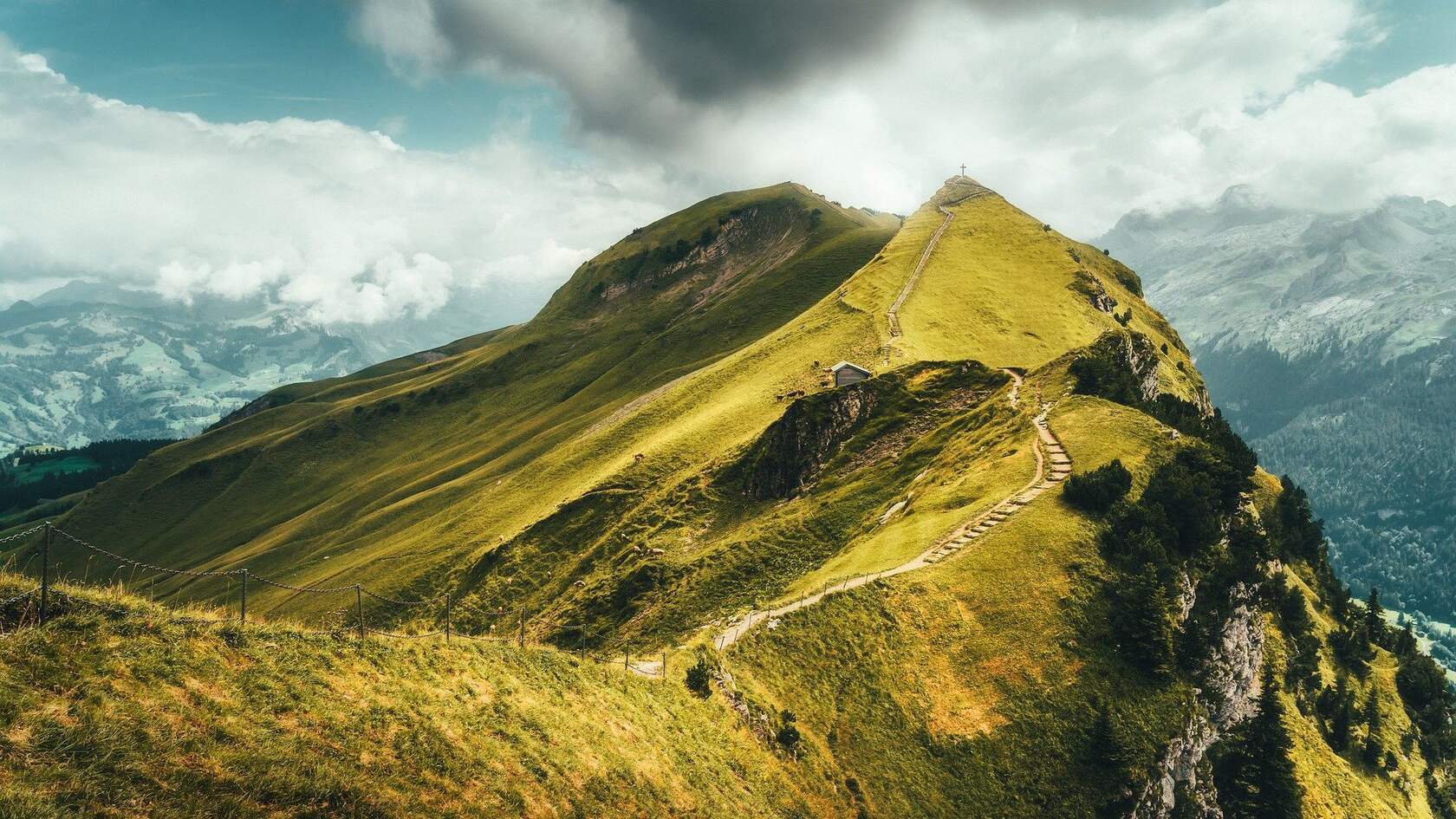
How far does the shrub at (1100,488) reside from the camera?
50.8 metres

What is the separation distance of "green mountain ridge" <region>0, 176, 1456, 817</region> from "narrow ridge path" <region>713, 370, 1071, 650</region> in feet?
1.06

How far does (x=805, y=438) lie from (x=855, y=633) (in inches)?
1541

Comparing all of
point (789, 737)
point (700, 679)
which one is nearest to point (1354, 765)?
point (789, 737)

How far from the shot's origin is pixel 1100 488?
5069cm

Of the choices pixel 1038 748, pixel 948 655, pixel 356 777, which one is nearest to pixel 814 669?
pixel 948 655

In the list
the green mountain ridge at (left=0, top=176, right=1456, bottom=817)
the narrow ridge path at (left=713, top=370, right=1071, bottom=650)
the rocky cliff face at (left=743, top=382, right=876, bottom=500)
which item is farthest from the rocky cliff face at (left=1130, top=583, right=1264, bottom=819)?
the rocky cliff face at (left=743, top=382, right=876, bottom=500)

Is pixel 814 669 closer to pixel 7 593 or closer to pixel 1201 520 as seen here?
pixel 1201 520

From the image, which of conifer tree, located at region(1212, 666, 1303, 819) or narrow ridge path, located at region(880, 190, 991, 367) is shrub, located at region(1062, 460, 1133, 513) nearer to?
conifer tree, located at region(1212, 666, 1303, 819)

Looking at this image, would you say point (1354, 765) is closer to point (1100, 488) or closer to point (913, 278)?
point (1100, 488)

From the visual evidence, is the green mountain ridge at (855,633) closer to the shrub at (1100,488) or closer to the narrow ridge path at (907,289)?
the shrub at (1100,488)

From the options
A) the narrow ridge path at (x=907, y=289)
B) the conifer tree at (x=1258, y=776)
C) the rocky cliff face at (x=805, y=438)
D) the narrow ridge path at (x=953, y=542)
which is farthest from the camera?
the narrow ridge path at (x=907, y=289)

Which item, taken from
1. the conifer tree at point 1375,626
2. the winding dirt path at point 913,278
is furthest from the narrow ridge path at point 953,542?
the conifer tree at point 1375,626

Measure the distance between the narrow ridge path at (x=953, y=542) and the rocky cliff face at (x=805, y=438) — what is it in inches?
1018

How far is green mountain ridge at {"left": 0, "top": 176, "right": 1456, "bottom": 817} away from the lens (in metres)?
23.2
